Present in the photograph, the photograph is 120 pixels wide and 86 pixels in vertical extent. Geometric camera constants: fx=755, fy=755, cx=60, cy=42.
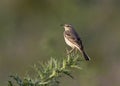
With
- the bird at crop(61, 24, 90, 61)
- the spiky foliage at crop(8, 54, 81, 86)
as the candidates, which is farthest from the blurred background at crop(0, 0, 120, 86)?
the spiky foliage at crop(8, 54, 81, 86)

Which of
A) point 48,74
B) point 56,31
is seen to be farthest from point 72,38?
point 56,31

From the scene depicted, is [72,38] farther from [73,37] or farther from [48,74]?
[48,74]

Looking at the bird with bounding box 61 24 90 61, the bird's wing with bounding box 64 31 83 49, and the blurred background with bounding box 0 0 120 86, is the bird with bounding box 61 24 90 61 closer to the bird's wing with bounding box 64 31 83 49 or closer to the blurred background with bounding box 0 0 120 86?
the bird's wing with bounding box 64 31 83 49

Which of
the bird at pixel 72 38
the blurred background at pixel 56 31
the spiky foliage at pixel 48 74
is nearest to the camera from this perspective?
the spiky foliage at pixel 48 74

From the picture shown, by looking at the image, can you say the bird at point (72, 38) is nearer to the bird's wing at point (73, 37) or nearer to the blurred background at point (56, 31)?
the bird's wing at point (73, 37)

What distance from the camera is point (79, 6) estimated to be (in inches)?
639

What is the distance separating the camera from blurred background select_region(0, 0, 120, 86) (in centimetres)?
1264

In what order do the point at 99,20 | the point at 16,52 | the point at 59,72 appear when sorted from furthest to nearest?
1. the point at 99,20
2. the point at 16,52
3. the point at 59,72

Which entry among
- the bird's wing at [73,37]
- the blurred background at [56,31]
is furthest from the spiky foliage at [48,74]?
the blurred background at [56,31]

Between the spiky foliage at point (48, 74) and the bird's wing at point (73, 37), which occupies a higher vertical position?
the bird's wing at point (73, 37)

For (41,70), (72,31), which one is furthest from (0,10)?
(41,70)

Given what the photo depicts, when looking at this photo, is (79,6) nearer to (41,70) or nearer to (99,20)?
(99,20)

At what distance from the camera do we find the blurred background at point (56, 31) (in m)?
12.6

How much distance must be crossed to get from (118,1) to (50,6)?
6.03ft
